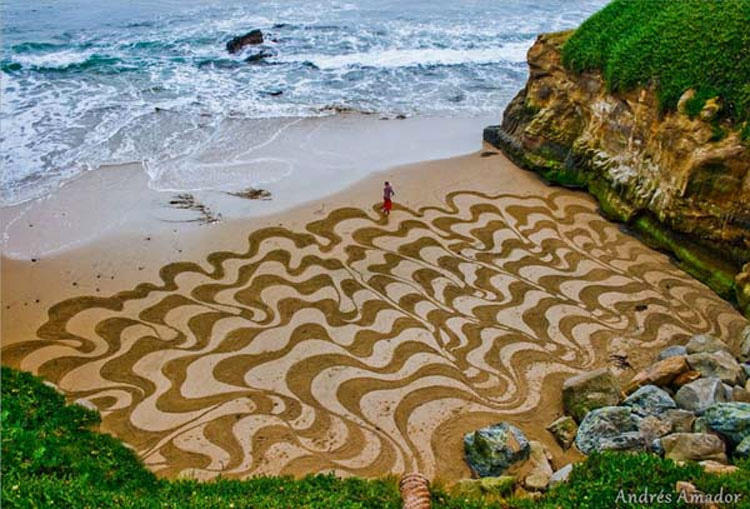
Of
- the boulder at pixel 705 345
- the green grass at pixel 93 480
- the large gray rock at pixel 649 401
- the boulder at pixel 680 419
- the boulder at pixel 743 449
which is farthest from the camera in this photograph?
the boulder at pixel 705 345

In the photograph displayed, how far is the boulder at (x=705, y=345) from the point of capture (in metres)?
13.4

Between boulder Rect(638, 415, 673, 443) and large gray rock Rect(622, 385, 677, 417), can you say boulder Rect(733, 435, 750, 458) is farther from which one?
large gray rock Rect(622, 385, 677, 417)

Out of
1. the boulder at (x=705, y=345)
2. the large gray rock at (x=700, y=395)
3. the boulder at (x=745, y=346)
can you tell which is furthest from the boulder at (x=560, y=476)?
the boulder at (x=745, y=346)

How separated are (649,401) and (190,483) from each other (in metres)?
8.51

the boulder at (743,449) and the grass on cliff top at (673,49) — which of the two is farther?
the grass on cliff top at (673,49)

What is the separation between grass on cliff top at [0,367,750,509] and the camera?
348 inches

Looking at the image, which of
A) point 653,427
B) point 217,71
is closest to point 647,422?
point 653,427

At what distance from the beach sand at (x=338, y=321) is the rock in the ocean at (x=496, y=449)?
44 centimetres

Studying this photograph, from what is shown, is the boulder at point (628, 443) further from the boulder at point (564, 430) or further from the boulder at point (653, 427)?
the boulder at point (564, 430)

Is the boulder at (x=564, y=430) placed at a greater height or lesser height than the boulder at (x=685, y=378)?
lesser

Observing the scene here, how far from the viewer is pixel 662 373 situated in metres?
12.6

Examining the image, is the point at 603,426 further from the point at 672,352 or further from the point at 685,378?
the point at 672,352

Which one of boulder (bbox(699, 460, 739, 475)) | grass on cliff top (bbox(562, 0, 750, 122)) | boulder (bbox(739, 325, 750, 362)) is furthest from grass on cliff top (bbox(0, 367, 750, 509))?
grass on cliff top (bbox(562, 0, 750, 122))

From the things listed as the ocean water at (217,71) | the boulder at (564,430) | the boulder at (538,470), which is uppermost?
the ocean water at (217,71)
